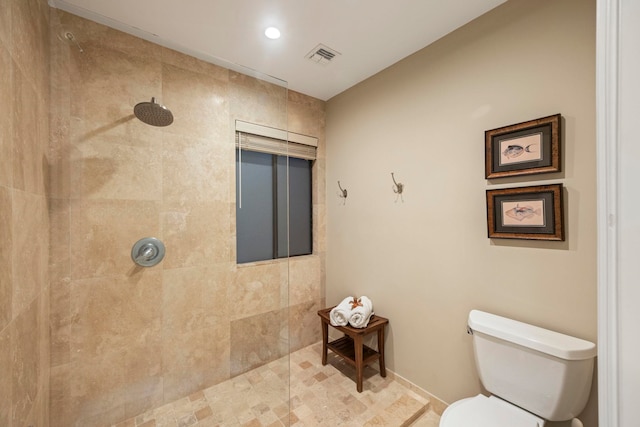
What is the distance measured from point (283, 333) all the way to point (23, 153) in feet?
5.47

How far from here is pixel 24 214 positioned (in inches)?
37.1

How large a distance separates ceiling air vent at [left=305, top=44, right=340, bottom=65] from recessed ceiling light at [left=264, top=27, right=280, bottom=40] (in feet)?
0.87

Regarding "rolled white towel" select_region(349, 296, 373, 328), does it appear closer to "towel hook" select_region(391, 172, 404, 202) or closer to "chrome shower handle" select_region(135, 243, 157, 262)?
"towel hook" select_region(391, 172, 404, 202)

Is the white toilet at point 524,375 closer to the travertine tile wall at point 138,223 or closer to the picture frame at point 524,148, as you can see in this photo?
the picture frame at point 524,148

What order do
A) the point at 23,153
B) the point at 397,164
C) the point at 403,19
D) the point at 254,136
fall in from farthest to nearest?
the point at 397,164, the point at 254,136, the point at 403,19, the point at 23,153

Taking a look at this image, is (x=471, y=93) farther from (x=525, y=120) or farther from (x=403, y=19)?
(x=403, y=19)

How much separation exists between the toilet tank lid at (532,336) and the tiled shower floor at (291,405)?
0.76 m

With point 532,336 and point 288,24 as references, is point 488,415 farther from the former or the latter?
point 288,24

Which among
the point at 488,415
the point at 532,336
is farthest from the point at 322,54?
the point at 488,415

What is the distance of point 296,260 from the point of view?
7.78ft

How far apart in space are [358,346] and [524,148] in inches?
60.3

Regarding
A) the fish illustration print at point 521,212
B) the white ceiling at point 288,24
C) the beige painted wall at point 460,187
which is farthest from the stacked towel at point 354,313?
the white ceiling at point 288,24

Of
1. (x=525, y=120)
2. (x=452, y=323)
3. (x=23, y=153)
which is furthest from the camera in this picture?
(x=452, y=323)

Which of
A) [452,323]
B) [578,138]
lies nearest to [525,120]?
[578,138]
